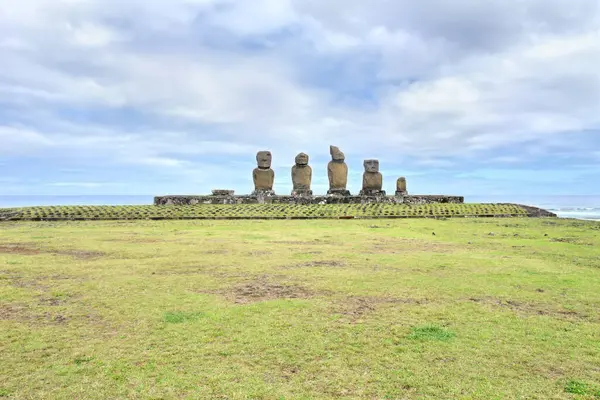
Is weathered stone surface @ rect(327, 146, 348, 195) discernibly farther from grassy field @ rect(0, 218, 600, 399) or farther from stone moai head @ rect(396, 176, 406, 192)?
grassy field @ rect(0, 218, 600, 399)

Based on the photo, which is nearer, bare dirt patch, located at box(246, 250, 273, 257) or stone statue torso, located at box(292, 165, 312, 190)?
bare dirt patch, located at box(246, 250, 273, 257)

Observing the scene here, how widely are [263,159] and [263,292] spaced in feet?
106

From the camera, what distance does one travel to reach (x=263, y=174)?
40.6 m

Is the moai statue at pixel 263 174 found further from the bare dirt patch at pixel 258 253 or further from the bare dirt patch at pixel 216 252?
the bare dirt patch at pixel 258 253

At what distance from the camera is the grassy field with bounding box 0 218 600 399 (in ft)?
15.9

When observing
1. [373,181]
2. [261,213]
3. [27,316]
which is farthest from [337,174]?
[27,316]

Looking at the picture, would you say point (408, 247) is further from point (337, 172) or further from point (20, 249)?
point (337, 172)

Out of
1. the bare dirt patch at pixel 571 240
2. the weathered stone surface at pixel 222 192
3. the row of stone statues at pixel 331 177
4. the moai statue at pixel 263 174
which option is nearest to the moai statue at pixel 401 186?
the row of stone statues at pixel 331 177

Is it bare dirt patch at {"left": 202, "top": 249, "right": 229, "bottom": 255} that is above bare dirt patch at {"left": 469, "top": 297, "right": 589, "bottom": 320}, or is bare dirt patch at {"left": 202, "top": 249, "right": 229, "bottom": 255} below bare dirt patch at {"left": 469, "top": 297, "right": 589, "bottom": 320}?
above

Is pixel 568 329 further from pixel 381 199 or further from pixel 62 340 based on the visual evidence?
pixel 381 199

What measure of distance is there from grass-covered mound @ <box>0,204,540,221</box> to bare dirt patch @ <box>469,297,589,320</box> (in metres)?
21.3

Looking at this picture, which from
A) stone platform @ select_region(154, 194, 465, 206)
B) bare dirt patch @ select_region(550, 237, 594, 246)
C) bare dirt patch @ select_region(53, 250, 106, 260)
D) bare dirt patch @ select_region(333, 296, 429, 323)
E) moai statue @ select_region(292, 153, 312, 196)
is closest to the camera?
bare dirt patch @ select_region(333, 296, 429, 323)

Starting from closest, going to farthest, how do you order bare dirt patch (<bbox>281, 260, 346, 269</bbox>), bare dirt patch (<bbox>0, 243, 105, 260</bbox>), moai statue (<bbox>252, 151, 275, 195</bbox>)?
bare dirt patch (<bbox>281, 260, 346, 269</bbox>), bare dirt patch (<bbox>0, 243, 105, 260</bbox>), moai statue (<bbox>252, 151, 275, 195</bbox>)

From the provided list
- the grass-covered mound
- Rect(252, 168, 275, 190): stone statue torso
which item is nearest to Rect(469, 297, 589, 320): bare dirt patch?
the grass-covered mound
